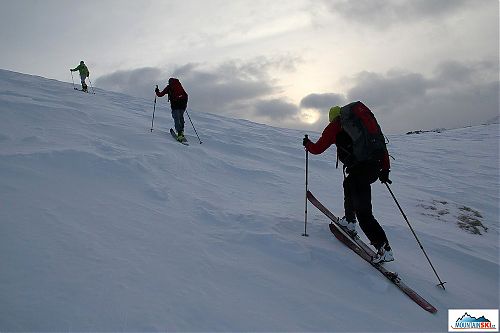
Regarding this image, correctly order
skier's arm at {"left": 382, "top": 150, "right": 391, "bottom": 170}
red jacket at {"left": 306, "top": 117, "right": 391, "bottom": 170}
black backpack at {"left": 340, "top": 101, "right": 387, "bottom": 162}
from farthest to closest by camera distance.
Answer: red jacket at {"left": 306, "top": 117, "right": 391, "bottom": 170} < skier's arm at {"left": 382, "top": 150, "right": 391, "bottom": 170} < black backpack at {"left": 340, "top": 101, "right": 387, "bottom": 162}

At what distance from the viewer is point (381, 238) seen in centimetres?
489

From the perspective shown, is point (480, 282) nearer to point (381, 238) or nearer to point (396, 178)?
point (381, 238)

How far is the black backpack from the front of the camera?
15.5ft

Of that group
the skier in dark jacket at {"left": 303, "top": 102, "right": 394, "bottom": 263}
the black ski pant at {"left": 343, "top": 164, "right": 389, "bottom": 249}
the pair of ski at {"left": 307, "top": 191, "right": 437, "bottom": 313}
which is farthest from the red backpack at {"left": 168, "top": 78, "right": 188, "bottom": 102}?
the black ski pant at {"left": 343, "top": 164, "right": 389, "bottom": 249}

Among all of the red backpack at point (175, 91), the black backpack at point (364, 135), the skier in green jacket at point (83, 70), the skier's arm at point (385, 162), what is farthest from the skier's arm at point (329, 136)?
the skier in green jacket at point (83, 70)

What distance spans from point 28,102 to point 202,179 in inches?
260

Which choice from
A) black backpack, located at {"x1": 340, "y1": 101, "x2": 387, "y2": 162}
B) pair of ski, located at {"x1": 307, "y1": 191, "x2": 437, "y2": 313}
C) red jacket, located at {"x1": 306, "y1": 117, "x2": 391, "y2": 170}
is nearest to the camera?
pair of ski, located at {"x1": 307, "y1": 191, "x2": 437, "y2": 313}

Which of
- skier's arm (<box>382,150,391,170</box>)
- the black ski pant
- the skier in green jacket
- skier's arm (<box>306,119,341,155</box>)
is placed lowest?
the black ski pant

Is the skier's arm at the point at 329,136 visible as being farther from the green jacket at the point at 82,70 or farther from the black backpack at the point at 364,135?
the green jacket at the point at 82,70

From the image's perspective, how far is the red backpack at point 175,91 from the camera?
36.5 ft

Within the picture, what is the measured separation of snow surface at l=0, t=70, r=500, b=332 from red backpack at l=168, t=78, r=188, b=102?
70.4 inches

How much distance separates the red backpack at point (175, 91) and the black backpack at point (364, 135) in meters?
7.39

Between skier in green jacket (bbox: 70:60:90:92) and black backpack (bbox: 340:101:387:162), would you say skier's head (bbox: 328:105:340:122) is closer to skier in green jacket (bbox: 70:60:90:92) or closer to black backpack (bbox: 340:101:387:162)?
black backpack (bbox: 340:101:387:162)

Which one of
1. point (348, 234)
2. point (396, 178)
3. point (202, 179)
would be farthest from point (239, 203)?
point (396, 178)
